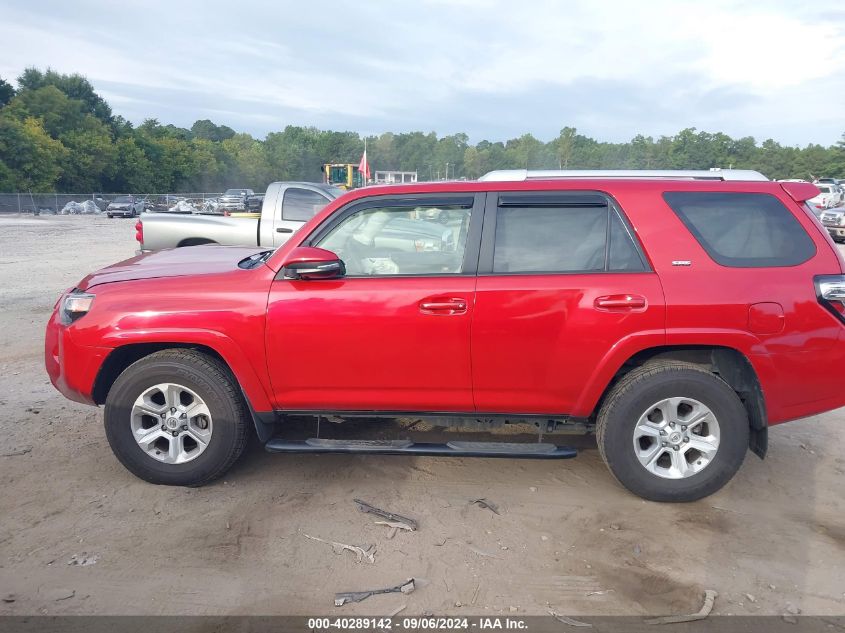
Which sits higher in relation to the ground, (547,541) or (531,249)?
(531,249)

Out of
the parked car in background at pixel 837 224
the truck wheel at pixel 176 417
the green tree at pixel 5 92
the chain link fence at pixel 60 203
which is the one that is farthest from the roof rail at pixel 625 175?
the green tree at pixel 5 92

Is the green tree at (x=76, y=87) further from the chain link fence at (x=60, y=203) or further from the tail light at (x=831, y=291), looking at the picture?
the tail light at (x=831, y=291)

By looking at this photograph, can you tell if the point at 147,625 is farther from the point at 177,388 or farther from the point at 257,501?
the point at 177,388

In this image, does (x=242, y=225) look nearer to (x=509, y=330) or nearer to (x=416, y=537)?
(x=509, y=330)

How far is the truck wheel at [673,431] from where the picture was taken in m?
3.77

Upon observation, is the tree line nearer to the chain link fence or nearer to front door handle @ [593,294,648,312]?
the chain link fence

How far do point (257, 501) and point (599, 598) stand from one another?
199 centimetres

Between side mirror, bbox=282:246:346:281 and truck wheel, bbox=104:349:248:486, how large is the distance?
2.55 ft

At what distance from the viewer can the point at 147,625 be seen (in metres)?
2.84

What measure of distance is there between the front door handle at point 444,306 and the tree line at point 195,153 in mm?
33636

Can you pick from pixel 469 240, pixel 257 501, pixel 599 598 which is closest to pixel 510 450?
pixel 599 598

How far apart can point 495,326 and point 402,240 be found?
776 millimetres

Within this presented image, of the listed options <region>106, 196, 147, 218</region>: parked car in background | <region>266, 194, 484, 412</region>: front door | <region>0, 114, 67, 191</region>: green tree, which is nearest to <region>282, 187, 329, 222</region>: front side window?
<region>266, 194, 484, 412</region>: front door

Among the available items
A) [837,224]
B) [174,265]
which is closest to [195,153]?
[837,224]
